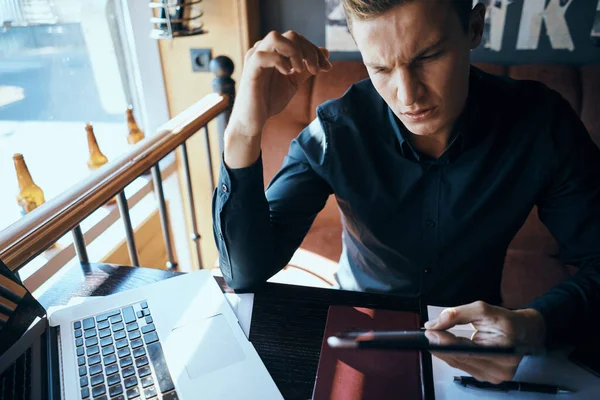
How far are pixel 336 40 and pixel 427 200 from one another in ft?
3.79

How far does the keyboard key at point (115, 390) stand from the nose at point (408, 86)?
2.09ft

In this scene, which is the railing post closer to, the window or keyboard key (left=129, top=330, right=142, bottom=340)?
the window

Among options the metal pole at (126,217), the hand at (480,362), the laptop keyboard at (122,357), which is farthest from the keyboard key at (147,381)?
the metal pole at (126,217)

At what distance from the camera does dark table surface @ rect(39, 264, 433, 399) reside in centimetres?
65

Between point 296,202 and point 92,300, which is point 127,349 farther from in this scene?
point 296,202

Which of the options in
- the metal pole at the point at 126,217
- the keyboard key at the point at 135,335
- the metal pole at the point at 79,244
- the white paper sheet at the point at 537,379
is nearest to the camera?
the white paper sheet at the point at 537,379

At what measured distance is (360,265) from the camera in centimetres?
113

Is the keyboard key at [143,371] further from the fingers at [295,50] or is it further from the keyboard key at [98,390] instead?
the fingers at [295,50]

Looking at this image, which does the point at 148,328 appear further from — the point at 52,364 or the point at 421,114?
the point at 421,114

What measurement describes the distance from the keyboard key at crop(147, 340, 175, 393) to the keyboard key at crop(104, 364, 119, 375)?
0.05m

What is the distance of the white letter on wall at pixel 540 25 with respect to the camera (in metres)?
1.71

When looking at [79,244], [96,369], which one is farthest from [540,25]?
[96,369]

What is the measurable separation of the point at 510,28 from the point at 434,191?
1168 mm

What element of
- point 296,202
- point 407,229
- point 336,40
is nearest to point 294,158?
point 296,202
